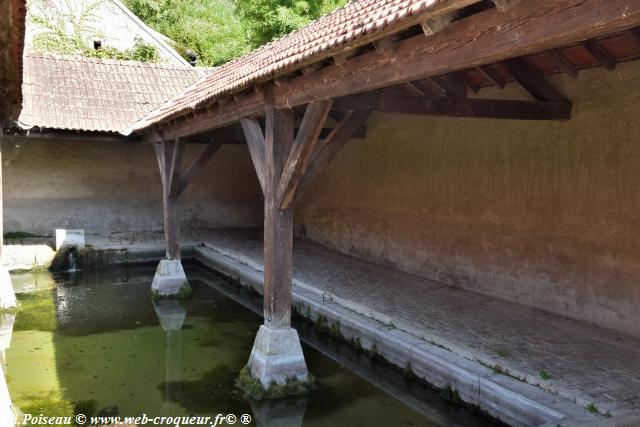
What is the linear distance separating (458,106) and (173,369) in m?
4.02

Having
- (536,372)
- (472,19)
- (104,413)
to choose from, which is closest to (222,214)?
(104,413)

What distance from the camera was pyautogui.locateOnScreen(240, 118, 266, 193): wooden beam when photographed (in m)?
5.47

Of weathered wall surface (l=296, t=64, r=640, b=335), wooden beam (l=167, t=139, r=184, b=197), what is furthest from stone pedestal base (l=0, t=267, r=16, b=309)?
weathered wall surface (l=296, t=64, r=640, b=335)

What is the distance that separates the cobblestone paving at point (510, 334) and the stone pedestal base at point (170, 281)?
75.5 inches

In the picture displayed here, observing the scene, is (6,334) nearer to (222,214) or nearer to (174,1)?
(222,214)

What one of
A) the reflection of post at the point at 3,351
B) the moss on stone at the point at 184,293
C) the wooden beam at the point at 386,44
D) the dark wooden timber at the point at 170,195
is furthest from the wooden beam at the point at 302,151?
the moss on stone at the point at 184,293

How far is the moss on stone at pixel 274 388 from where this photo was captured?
5215 millimetres

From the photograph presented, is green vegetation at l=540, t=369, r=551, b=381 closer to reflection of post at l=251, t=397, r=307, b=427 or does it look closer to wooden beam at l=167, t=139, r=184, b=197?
reflection of post at l=251, t=397, r=307, b=427

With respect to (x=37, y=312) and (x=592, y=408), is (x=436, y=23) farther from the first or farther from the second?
(x=37, y=312)

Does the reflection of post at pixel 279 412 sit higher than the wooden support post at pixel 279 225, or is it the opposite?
the wooden support post at pixel 279 225

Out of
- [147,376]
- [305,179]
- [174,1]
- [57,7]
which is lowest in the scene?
[147,376]

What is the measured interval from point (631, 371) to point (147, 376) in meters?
4.51

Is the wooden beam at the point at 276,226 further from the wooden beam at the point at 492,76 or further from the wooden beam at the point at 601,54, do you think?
the wooden beam at the point at 601,54

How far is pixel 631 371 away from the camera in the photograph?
4.66 metres
